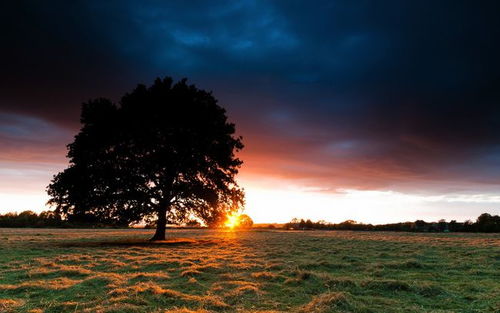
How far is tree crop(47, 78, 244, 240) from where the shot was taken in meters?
27.3

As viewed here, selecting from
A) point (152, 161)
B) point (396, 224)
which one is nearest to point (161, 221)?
point (152, 161)

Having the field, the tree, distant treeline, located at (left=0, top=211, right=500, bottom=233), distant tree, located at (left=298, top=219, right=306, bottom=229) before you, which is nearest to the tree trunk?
the tree

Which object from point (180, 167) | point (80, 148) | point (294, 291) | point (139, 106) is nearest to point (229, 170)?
point (180, 167)

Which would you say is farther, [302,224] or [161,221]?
[302,224]

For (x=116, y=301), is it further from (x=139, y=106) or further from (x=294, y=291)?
(x=139, y=106)

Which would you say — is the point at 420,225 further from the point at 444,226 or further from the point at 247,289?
the point at 247,289

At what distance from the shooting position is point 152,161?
28516 mm

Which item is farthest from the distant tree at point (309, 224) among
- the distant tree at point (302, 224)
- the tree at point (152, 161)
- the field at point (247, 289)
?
the field at point (247, 289)

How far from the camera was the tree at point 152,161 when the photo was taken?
2734cm

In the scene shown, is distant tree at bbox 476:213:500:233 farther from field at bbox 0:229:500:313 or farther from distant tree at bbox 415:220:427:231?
field at bbox 0:229:500:313

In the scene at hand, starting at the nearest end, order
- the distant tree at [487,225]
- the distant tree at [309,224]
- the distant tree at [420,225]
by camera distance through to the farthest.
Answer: the distant tree at [487,225] → the distant tree at [420,225] → the distant tree at [309,224]

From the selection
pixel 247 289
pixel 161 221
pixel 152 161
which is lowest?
pixel 247 289

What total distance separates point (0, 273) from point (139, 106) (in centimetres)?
1939

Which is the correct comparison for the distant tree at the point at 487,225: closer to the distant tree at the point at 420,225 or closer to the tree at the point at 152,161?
the distant tree at the point at 420,225
